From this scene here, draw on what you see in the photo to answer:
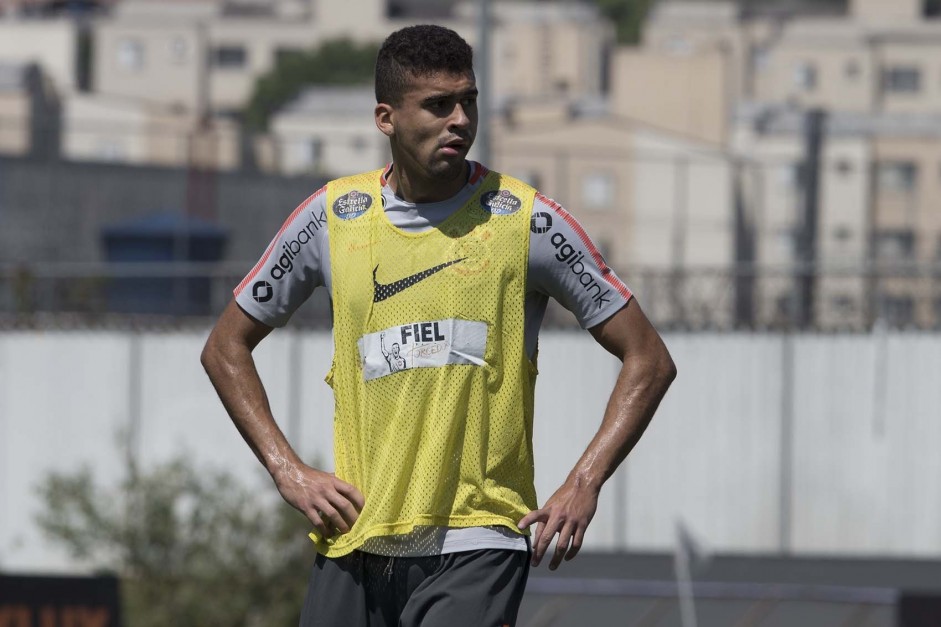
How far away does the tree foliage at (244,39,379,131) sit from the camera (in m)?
80.7

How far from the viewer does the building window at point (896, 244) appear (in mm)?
23234

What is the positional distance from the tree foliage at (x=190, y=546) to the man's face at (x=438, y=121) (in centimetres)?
837

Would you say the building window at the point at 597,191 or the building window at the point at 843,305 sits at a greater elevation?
the building window at the point at 843,305

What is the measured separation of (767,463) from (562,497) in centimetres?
1331

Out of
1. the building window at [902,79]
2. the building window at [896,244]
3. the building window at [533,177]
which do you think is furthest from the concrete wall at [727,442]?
the building window at [902,79]

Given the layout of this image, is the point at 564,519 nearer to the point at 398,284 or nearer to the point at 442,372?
the point at 442,372

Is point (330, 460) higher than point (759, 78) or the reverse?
higher

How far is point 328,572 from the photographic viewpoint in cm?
394

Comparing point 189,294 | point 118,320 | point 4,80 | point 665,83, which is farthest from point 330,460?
point 665,83

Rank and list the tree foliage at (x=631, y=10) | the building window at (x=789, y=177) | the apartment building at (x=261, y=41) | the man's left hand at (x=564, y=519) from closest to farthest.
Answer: the man's left hand at (x=564, y=519), the building window at (x=789, y=177), the apartment building at (x=261, y=41), the tree foliage at (x=631, y=10)

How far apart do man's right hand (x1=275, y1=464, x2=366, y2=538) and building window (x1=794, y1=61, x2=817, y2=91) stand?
7873cm

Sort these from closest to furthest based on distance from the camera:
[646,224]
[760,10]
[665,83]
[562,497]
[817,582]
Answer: [562,497] < [817,582] < [646,224] < [665,83] < [760,10]

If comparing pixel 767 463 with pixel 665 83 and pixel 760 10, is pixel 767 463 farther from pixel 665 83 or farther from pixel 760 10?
pixel 760 10

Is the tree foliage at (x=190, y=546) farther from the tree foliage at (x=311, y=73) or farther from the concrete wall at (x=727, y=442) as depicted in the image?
the tree foliage at (x=311, y=73)
